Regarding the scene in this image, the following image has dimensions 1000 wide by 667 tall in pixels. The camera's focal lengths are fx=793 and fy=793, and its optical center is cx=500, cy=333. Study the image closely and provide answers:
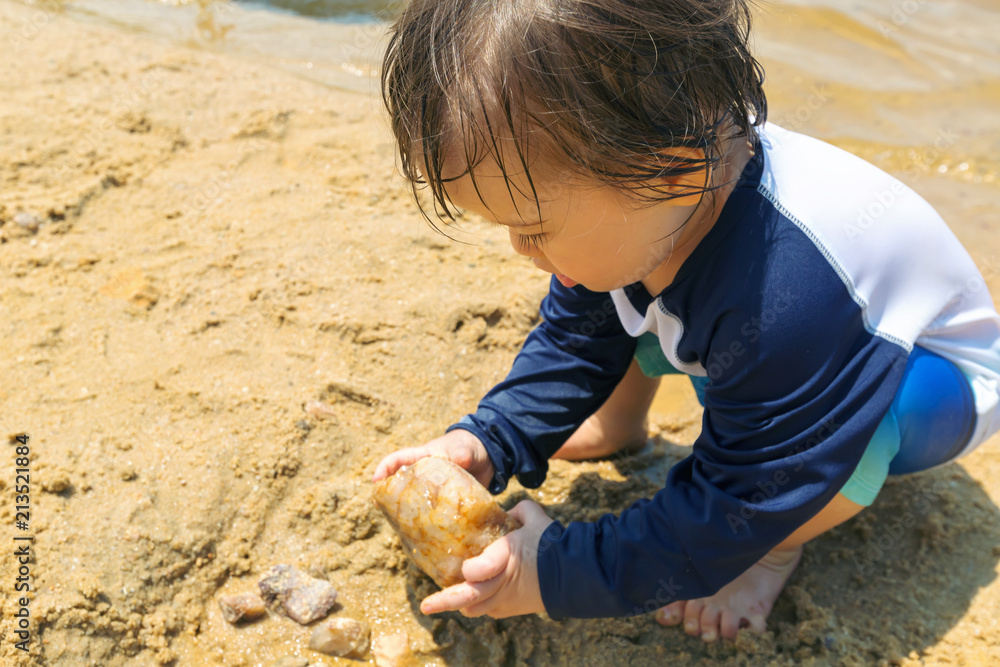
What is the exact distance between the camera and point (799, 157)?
1603 mm

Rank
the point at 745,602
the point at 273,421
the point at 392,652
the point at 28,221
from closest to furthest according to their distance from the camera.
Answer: the point at 392,652, the point at 745,602, the point at 273,421, the point at 28,221

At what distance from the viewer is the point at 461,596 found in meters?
1.68

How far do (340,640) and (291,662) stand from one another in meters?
0.11

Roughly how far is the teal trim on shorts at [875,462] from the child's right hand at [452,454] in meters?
0.83

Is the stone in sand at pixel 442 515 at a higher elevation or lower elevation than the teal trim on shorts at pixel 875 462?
lower

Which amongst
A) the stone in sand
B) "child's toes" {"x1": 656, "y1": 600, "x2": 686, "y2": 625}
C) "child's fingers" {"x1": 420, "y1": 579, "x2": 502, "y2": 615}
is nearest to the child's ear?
the stone in sand

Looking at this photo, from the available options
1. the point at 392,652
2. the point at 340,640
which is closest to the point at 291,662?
the point at 340,640

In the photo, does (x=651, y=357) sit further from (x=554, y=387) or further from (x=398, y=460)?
(x=398, y=460)

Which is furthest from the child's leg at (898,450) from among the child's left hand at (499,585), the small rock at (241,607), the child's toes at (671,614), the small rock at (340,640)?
the small rock at (241,607)

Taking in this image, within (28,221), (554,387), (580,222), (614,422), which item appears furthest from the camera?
(28,221)

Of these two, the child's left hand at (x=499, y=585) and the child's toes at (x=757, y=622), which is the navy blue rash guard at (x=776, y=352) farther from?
the child's toes at (x=757, y=622)

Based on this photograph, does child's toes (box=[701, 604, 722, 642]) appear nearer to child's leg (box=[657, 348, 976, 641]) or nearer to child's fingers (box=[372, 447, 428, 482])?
child's leg (box=[657, 348, 976, 641])

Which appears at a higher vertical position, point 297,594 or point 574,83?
point 574,83

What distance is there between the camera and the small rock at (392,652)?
1.79m
